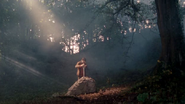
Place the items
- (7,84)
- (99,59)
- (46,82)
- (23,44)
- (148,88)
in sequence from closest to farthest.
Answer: (148,88) < (7,84) < (46,82) < (23,44) < (99,59)

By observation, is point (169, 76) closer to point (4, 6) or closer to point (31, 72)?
point (4, 6)

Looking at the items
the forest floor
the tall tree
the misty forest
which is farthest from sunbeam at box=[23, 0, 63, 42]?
the forest floor

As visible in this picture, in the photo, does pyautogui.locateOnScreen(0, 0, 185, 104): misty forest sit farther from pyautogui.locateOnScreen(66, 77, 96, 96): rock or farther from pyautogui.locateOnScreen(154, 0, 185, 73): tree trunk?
pyautogui.locateOnScreen(66, 77, 96, 96): rock

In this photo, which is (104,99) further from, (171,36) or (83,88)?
(171,36)

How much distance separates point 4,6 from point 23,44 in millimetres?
14764

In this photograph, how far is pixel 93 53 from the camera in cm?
4641

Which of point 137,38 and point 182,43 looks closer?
point 182,43

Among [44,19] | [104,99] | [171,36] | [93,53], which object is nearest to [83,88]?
[104,99]

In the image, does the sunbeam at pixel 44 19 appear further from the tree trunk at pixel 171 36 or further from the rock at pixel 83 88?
the tree trunk at pixel 171 36

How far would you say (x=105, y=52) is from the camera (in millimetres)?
44906

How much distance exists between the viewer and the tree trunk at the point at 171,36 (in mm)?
9742

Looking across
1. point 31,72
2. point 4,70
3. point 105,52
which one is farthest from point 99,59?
point 4,70

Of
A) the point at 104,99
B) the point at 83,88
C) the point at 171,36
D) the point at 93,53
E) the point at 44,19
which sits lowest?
the point at 104,99

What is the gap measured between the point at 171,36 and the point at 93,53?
36.7 m
